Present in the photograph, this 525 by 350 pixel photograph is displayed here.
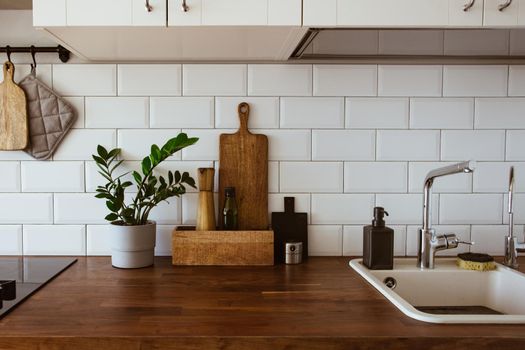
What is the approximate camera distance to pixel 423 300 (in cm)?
143

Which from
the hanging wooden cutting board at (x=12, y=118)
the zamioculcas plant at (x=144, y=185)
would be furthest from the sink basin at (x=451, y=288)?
the hanging wooden cutting board at (x=12, y=118)

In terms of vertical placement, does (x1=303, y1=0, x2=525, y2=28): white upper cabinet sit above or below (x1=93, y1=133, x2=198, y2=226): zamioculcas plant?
above

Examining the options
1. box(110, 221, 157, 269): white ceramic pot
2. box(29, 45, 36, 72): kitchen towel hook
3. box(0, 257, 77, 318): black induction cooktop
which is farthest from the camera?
box(29, 45, 36, 72): kitchen towel hook

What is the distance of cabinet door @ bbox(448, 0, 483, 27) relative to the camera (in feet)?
3.85

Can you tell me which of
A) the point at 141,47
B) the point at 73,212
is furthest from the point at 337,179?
the point at 73,212

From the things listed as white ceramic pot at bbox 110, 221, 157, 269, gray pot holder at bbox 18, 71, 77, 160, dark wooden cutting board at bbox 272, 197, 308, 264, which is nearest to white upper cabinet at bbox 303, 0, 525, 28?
dark wooden cutting board at bbox 272, 197, 308, 264

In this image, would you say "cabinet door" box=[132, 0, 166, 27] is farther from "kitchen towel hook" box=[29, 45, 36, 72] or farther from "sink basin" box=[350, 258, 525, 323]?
"sink basin" box=[350, 258, 525, 323]

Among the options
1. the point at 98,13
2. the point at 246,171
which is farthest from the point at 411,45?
the point at 98,13

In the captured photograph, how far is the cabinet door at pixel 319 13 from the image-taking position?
1159 mm

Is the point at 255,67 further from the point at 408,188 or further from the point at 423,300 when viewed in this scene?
the point at 423,300

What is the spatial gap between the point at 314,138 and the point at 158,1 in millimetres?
643

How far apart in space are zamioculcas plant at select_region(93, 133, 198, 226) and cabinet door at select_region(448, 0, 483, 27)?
0.74m

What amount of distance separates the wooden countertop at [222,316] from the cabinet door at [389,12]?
65 cm

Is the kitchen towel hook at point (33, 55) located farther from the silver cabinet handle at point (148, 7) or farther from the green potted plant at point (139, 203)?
the silver cabinet handle at point (148, 7)
